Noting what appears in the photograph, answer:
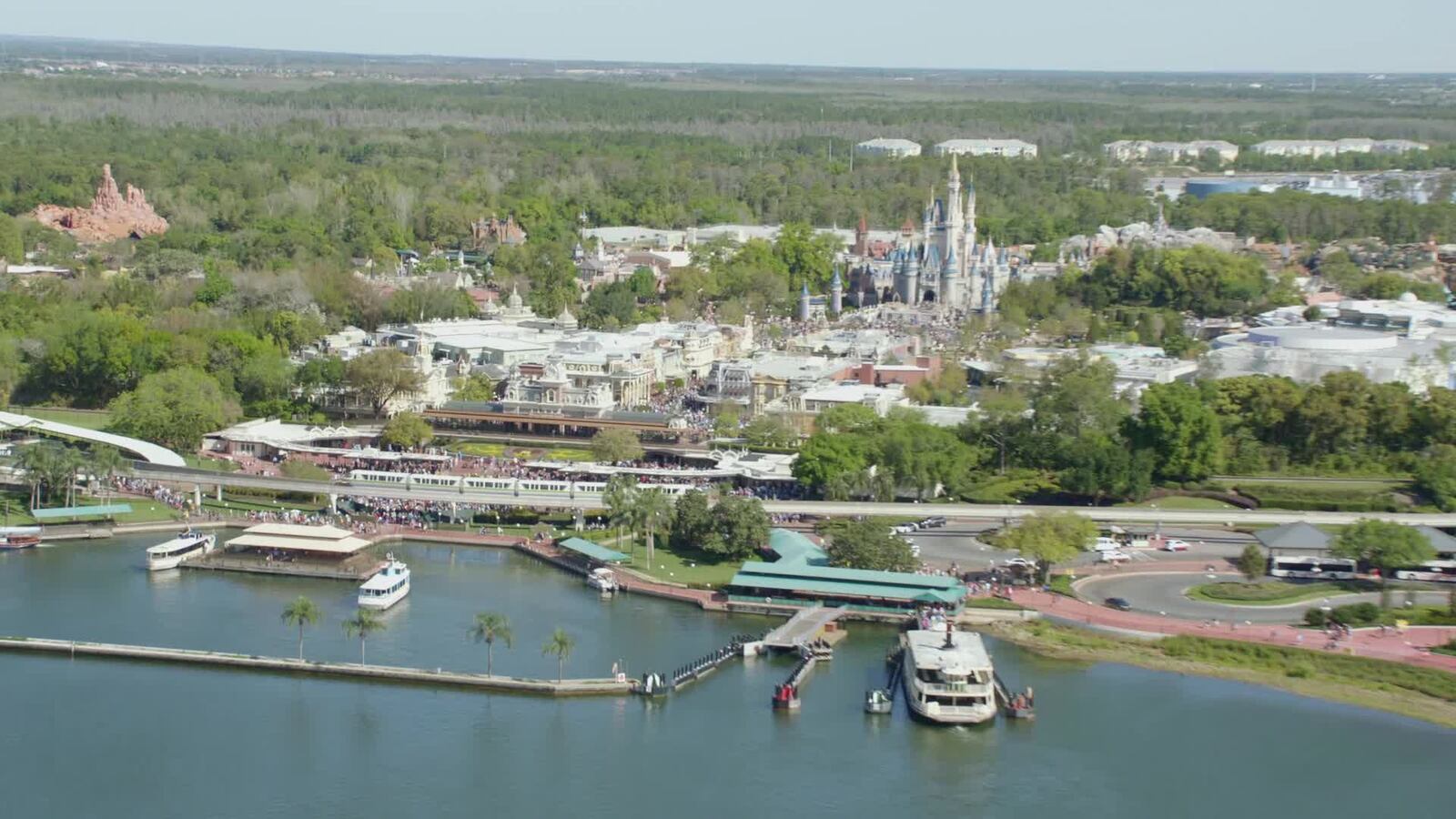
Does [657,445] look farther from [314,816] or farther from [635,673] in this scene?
[314,816]

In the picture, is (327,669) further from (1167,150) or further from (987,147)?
(1167,150)

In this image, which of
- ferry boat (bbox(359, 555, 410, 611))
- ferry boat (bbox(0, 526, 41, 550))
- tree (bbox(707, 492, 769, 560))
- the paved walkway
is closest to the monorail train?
tree (bbox(707, 492, 769, 560))

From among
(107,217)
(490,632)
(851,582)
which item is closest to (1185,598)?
(851,582)

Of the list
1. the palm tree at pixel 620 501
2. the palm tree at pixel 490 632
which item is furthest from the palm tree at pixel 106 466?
the palm tree at pixel 490 632

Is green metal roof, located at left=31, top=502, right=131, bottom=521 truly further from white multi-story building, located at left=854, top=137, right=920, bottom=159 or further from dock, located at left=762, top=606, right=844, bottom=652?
white multi-story building, located at left=854, top=137, right=920, bottom=159

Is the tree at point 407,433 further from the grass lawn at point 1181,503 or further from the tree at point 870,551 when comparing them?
the grass lawn at point 1181,503

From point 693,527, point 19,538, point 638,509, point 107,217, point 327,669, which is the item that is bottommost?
point 19,538
